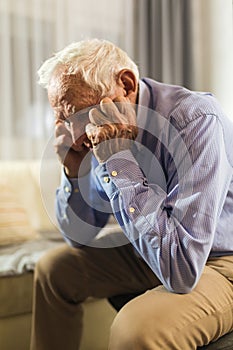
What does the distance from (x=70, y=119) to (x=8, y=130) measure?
1.63 metres

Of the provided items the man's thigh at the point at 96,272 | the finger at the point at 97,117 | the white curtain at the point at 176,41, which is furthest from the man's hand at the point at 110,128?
the white curtain at the point at 176,41

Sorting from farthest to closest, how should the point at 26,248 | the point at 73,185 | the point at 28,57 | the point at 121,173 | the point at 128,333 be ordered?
the point at 28,57 < the point at 26,248 < the point at 73,185 < the point at 121,173 < the point at 128,333

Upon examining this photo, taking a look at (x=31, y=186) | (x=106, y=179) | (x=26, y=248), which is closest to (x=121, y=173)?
(x=106, y=179)

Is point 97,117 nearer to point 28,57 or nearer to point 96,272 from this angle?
point 96,272

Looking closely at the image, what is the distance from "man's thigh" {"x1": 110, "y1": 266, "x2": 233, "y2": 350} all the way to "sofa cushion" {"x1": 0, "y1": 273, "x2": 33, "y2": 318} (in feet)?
2.26

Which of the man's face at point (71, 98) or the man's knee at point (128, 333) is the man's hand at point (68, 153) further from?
the man's knee at point (128, 333)

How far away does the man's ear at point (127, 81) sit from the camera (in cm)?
130

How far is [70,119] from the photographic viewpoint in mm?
1320

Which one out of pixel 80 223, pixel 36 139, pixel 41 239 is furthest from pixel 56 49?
pixel 80 223

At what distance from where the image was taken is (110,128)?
121 centimetres

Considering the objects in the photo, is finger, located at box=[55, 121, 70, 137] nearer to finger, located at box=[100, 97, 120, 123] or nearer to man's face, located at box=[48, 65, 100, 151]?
man's face, located at box=[48, 65, 100, 151]

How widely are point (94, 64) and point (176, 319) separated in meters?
0.65

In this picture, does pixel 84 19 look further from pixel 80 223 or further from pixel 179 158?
pixel 179 158

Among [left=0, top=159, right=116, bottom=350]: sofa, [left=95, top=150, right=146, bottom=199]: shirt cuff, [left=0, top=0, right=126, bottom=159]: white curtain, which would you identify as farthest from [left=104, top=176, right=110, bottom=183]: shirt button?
[left=0, top=0, right=126, bottom=159]: white curtain
